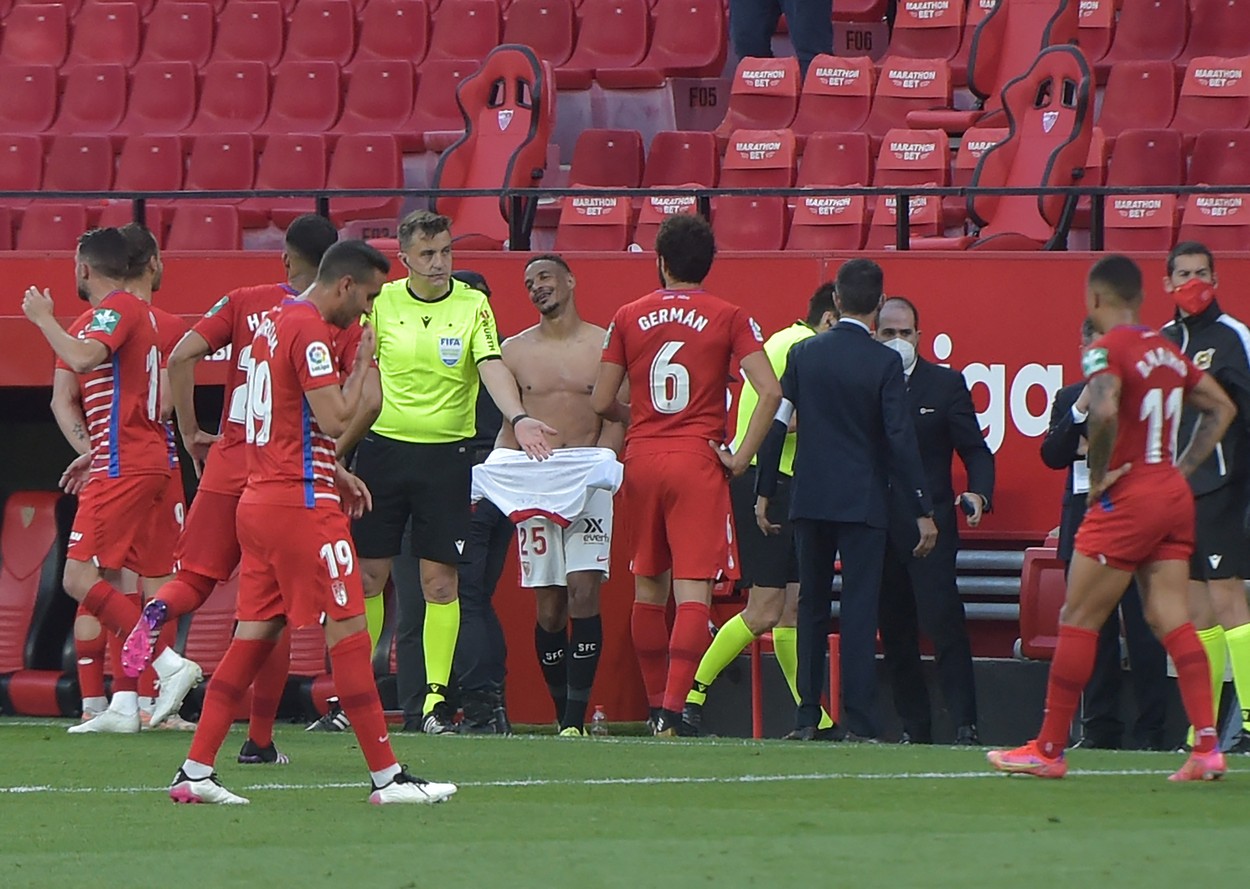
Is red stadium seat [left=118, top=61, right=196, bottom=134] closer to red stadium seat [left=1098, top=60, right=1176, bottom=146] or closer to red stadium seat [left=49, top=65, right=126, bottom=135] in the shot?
red stadium seat [left=49, top=65, right=126, bottom=135]

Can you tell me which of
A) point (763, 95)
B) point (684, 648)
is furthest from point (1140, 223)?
point (684, 648)

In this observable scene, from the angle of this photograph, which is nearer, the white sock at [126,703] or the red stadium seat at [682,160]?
the white sock at [126,703]

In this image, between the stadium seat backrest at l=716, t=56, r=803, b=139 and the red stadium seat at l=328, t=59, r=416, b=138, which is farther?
the red stadium seat at l=328, t=59, r=416, b=138

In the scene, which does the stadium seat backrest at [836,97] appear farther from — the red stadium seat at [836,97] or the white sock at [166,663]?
the white sock at [166,663]

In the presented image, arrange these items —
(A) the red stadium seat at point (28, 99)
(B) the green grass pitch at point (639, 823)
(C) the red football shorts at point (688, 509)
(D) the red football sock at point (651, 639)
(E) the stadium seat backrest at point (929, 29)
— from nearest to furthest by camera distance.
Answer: (B) the green grass pitch at point (639, 823) < (C) the red football shorts at point (688, 509) < (D) the red football sock at point (651, 639) < (E) the stadium seat backrest at point (929, 29) < (A) the red stadium seat at point (28, 99)

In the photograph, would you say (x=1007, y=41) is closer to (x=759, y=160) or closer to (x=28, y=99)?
(x=759, y=160)

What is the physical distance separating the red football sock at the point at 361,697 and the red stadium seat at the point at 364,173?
8.47 meters

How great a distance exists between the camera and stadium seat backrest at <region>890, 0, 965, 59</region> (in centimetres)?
1543

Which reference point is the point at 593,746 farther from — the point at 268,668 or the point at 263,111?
the point at 263,111

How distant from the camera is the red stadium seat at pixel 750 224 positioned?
1315 cm

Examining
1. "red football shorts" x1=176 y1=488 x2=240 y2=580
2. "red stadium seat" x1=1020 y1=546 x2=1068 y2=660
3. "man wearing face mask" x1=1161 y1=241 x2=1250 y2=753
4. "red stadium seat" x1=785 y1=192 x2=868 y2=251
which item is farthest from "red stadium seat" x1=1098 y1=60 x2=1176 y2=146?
"red football shorts" x1=176 y1=488 x2=240 y2=580

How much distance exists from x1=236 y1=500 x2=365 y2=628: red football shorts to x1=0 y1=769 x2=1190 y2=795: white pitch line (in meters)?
0.88

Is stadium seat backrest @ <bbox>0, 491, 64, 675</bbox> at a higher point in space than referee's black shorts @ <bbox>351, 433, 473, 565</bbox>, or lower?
lower

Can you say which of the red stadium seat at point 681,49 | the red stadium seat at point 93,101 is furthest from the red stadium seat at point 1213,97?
the red stadium seat at point 93,101
